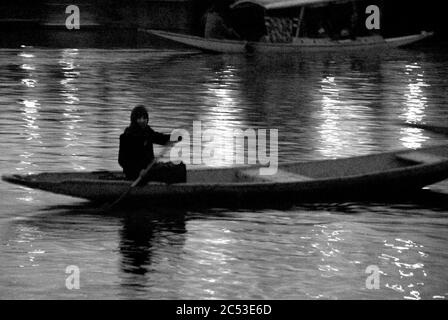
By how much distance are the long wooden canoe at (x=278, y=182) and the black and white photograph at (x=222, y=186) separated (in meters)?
0.02

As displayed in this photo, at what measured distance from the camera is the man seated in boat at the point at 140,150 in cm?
1659

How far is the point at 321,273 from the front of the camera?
13.5 m

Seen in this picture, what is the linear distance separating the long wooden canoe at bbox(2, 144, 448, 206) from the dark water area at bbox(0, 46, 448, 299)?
0.65 ft

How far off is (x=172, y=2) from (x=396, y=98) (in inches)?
982

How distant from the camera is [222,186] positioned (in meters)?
16.8

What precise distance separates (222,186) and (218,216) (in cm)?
44

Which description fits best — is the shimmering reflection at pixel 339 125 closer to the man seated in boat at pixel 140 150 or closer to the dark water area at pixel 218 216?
the dark water area at pixel 218 216

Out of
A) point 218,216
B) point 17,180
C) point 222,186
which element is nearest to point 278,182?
point 222,186

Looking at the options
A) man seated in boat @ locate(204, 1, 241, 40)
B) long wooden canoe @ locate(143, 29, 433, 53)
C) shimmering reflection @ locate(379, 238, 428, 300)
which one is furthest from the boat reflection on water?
man seated in boat @ locate(204, 1, 241, 40)

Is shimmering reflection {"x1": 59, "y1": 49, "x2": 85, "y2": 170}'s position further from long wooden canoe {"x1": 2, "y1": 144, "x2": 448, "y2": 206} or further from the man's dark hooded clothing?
the man's dark hooded clothing

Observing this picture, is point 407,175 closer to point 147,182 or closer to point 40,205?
point 147,182

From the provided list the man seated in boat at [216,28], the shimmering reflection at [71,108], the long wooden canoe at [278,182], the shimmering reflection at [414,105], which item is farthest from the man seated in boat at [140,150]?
the man seated in boat at [216,28]
